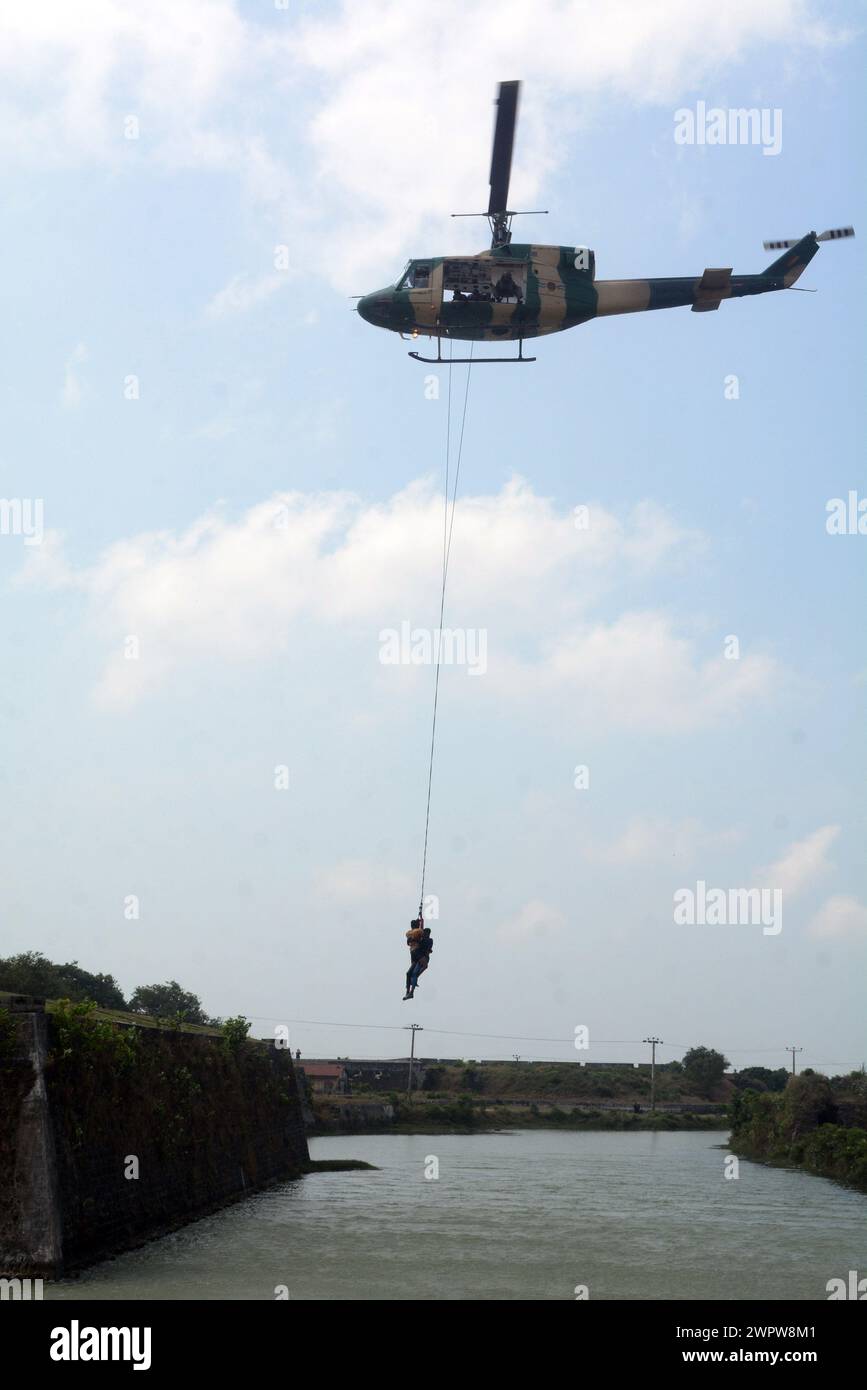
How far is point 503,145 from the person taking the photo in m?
27.7

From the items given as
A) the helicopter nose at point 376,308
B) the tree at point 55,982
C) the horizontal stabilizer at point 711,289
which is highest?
the horizontal stabilizer at point 711,289

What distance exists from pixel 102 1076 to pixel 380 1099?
72.0 metres

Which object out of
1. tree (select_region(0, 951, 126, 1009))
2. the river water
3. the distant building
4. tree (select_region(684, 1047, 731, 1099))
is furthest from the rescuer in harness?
tree (select_region(684, 1047, 731, 1099))

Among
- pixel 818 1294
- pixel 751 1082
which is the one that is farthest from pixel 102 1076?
pixel 751 1082

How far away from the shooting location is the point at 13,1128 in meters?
22.0

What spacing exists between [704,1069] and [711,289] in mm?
115832

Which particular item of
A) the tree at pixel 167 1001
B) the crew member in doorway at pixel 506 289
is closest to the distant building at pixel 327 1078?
the tree at pixel 167 1001

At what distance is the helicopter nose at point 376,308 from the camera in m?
30.0

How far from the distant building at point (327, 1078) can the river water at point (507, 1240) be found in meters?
45.0

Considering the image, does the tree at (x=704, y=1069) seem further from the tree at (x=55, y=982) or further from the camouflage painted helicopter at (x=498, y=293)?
the camouflage painted helicopter at (x=498, y=293)

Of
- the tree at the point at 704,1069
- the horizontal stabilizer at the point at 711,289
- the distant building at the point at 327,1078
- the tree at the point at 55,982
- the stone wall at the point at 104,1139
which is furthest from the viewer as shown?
the tree at the point at 704,1069

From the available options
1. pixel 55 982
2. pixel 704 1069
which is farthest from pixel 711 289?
pixel 704 1069

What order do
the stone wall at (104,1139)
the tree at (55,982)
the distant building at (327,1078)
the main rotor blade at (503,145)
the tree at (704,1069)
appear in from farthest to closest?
the tree at (704,1069) → the distant building at (327,1078) → the tree at (55,982) → the main rotor blade at (503,145) → the stone wall at (104,1139)
